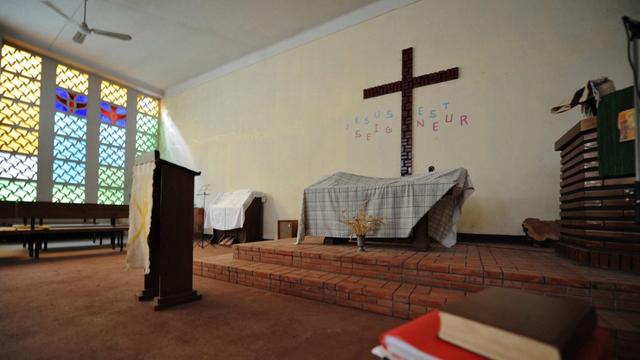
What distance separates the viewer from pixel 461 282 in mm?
2416

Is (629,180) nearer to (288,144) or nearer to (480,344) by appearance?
(480,344)

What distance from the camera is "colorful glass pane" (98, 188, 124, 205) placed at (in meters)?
7.96

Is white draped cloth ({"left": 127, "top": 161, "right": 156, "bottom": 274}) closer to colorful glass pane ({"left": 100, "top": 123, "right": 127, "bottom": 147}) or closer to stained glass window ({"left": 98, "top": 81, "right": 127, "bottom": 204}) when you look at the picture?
stained glass window ({"left": 98, "top": 81, "right": 127, "bottom": 204})

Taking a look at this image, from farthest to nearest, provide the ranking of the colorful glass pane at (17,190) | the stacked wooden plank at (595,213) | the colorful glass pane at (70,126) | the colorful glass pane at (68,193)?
the colorful glass pane at (70,126) < the colorful glass pane at (68,193) < the colorful glass pane at (17,190) < the stacked wooden plank at (595,213)

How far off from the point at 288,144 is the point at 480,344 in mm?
6176

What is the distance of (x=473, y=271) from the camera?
7.82 ft

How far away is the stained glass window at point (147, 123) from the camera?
8945 millimetres

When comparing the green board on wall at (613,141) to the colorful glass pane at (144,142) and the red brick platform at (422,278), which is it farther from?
the colorful glass pane at (144,142)

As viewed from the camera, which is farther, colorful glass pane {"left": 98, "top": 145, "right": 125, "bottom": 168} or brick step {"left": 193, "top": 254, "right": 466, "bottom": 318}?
colorful glass pane {"left": 98, "top": 145, "right": 125, "bottom": 168}

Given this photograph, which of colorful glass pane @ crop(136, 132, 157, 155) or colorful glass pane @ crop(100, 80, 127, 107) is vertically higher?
colorful glass pane @ crop(100, 80, 127, 107)

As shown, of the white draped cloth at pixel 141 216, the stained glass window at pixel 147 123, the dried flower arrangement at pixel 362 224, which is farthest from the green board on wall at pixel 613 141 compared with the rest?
the stained glass window at pixel 147 123

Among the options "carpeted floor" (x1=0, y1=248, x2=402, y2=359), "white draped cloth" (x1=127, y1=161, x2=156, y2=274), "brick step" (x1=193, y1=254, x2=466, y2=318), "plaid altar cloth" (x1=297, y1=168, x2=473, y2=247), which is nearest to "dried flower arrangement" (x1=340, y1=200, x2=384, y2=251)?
"plaid altar cloth" (x1=297, y1=168, x2=473, y2=247)

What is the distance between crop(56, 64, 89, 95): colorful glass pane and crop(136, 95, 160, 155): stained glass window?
4.43 feet

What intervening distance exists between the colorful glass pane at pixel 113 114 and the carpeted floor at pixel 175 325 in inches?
249
